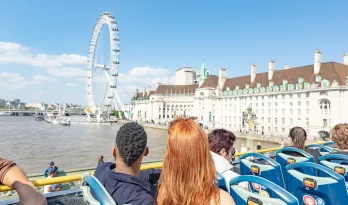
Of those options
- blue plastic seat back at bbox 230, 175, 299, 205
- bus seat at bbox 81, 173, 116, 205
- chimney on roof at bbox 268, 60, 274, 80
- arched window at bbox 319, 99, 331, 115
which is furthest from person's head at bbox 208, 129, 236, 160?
chimney on roof at bbox 268, 60, 274, 80

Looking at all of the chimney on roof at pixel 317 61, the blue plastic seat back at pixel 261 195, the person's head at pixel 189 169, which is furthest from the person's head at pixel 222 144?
Result: the chimney on roof at pixel 317 61

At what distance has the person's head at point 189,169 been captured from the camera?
1664 millimetres

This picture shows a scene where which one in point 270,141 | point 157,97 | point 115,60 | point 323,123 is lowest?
point 270,141

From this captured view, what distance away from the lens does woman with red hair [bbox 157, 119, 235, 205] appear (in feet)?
5.46


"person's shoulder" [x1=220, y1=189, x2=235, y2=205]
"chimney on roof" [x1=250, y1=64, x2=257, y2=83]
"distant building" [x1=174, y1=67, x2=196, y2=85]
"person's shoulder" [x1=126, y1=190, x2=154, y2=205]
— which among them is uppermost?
"distant building" [x1=174, y1=67, x2=196, y2=85]

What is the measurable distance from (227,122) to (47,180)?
71929mm

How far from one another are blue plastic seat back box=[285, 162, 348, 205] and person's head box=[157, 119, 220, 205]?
4.32ft

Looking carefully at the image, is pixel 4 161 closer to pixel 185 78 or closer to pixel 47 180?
pixel 47 180

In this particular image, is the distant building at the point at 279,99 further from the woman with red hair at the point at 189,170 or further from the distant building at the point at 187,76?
the distant building at the point at 187,76

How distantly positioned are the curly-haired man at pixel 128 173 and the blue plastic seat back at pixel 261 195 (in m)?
0.71

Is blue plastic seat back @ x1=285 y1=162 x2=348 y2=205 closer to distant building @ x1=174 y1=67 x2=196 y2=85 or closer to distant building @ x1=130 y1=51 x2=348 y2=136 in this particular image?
distant building @ x1=130 y1=51 x2=348 y2=136

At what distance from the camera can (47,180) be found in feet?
8.66

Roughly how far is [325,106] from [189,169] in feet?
174

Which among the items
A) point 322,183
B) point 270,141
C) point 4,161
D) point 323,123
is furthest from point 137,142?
point 323,123
